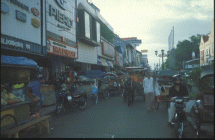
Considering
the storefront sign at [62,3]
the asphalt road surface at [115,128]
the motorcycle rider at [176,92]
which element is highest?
the storefront sign at [62,3]

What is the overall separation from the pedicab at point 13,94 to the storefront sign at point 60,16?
8916 mm

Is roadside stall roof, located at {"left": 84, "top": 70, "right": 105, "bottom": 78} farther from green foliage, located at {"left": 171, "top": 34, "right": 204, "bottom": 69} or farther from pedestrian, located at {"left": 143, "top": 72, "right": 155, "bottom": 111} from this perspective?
green foliage, located at {"left": 171, "top": 34, "right": 204, "bottom": 69}

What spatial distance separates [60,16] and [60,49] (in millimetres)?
2657

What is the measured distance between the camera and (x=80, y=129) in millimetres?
6863

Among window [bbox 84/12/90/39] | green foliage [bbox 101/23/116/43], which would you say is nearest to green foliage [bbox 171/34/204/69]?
green foliage [bbox 101/23/116/43]

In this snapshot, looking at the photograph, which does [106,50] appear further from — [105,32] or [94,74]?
[94,74]

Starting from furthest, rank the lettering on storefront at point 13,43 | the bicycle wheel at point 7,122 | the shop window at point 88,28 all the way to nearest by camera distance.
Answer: the shop window at point 88,28
the lettering on storefront at point 13,43
the bicycle wheel at point 7,122

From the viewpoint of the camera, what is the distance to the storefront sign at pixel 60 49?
47.5 feet

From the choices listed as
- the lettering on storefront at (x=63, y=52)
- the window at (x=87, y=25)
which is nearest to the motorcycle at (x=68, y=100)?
the lettering on storefront at (x=63, y=52)

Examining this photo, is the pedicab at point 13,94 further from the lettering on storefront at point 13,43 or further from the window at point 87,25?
the window at point 87,25

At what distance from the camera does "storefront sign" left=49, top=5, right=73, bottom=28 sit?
1500 centimetres

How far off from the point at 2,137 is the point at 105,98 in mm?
11390

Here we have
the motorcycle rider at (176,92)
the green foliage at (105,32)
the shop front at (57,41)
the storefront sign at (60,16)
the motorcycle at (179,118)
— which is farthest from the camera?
the green foliage at (105,32)

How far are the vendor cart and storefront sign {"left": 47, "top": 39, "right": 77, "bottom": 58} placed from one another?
743 cm
